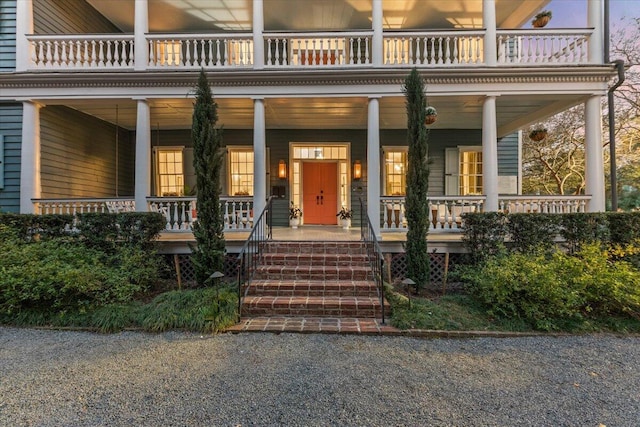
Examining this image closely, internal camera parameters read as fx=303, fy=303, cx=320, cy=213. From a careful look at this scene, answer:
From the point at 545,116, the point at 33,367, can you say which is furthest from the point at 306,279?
the point at 545,116

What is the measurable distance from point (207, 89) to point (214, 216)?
79.9 inches

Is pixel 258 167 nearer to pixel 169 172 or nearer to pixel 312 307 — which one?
pixel 312 307

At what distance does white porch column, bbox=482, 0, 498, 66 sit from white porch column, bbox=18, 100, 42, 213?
930cm

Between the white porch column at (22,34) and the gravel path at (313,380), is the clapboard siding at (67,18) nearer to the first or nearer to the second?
the white porch column at (22,34)

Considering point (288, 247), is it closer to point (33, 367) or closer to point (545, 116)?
point (33, 367)

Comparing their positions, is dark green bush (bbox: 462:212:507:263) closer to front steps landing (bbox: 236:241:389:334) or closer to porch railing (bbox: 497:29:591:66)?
front steps landing (bbox: 236:241:389:334)

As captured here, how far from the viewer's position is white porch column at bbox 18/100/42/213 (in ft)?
19.9

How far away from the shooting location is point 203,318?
3.94 metres

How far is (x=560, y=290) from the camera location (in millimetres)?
3947

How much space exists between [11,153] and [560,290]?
33.7 ft

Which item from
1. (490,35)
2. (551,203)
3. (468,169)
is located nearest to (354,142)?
(468,169)

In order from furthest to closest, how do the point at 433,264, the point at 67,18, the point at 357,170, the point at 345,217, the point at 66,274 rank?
the point at 357,170
the point at 345,217
the point at 67,18
the point at 433,264
the point at 66,274

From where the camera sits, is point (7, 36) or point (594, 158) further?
point (7, 36)

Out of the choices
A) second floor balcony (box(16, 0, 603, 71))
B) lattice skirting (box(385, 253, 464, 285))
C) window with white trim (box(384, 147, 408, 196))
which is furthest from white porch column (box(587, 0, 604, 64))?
lattice skirting (box(385, 253, 464, 285))
